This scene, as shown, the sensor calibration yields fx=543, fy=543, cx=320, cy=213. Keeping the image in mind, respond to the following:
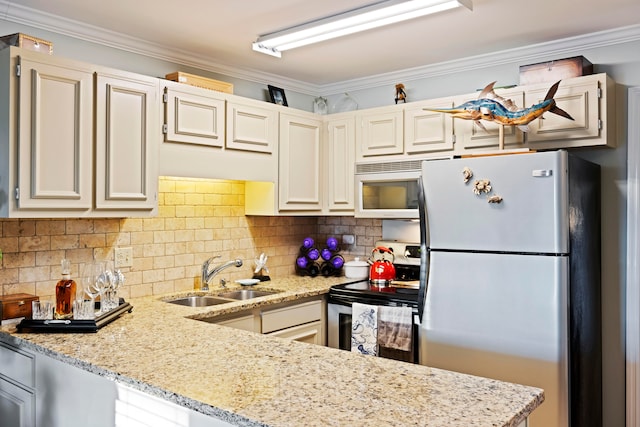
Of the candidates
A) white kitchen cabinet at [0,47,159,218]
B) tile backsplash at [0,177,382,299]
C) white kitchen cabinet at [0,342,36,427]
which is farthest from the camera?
tile backsplash at [0,177,382,299]

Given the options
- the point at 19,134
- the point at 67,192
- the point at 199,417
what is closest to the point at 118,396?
the point at 199,417

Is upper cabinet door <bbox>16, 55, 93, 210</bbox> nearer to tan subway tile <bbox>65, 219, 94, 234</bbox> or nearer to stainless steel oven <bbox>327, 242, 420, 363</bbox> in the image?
tan subway tile <bbox>65, 219, 94, 234</bbox>

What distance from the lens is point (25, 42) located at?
246 centimetres

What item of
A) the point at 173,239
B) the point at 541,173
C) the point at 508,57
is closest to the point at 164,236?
the point at 173,239

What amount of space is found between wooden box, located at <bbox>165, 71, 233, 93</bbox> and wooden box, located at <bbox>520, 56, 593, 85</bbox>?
1788 millimetres

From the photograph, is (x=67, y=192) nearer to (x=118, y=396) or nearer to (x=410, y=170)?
(x=118, y=396)

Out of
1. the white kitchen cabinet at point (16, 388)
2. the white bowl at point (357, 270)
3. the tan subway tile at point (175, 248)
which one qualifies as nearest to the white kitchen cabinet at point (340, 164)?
the white bowl at point (357, 270)

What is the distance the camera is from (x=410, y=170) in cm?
361

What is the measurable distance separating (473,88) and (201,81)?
1.79 m

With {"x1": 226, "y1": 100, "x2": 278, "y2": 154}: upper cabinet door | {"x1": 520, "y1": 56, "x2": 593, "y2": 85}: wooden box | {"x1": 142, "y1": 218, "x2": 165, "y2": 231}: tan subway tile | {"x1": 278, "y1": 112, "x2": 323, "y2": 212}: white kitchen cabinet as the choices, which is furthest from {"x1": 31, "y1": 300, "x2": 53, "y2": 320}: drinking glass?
{"x1": 520, "y1": 56, "x2": 593, "y2": 85}: wooden box

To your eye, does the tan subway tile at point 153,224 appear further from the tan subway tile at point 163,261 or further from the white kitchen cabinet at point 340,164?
the white kitchen cabinet at point 340,164

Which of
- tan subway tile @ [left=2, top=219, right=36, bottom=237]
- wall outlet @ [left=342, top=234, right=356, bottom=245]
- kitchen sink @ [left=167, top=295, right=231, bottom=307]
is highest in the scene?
tan subway tile @ [left=2, top=219, right=36, bottom=237]

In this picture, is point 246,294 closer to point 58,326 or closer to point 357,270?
point 357,270

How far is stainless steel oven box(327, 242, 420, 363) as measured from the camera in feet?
10.7
